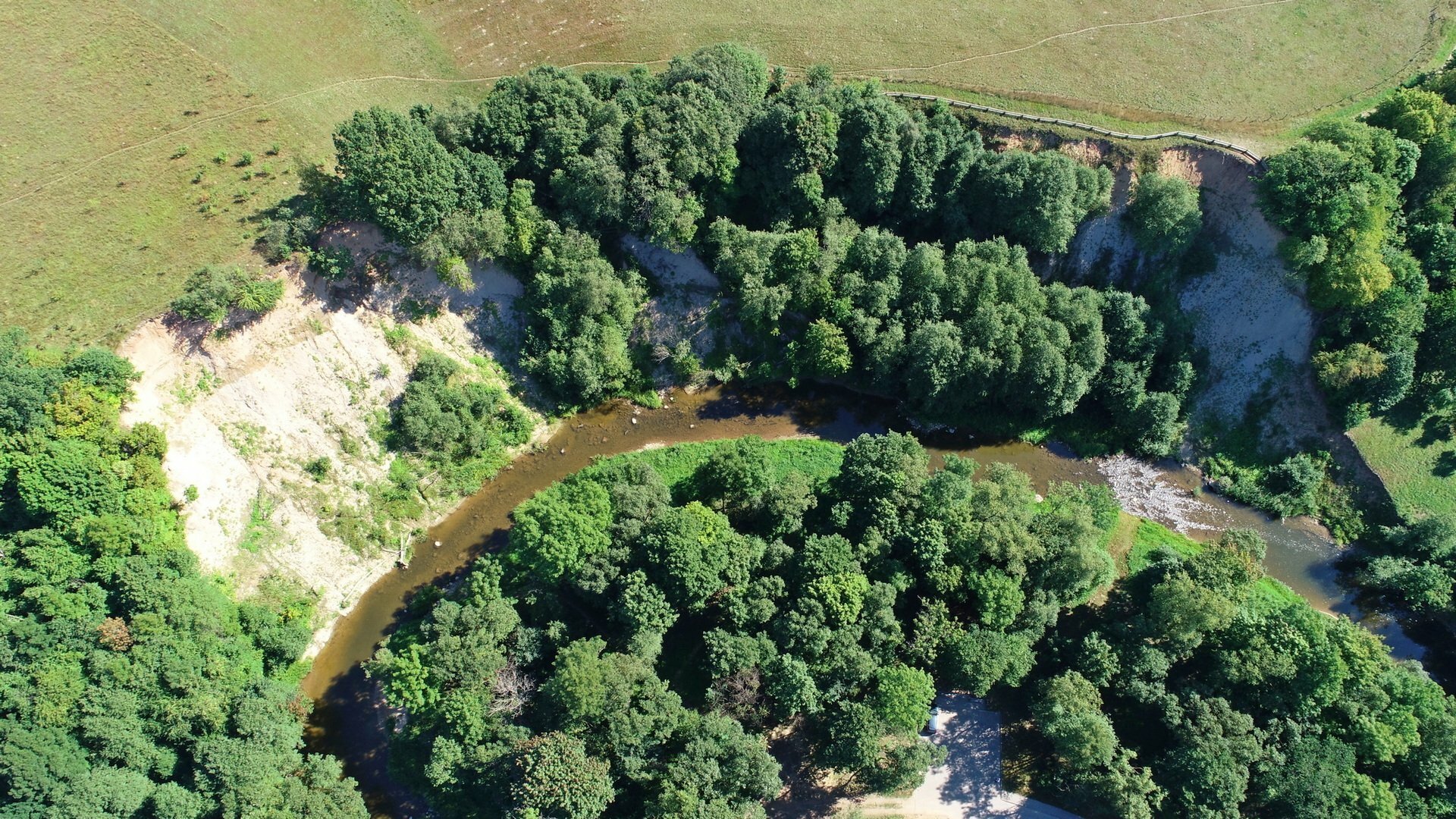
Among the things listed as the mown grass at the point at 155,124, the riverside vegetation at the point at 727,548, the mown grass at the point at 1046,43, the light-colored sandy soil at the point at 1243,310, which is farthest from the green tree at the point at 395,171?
the light-colored sandy soil at the point at 1243,310

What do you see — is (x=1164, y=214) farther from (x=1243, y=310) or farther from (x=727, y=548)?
(x=727, y=548)

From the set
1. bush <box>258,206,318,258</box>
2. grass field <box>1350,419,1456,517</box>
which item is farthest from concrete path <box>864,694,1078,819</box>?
bush <box>258,206,318,258</box>

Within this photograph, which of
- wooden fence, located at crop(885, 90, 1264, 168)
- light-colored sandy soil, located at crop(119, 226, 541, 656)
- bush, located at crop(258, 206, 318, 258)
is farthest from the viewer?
wooden fence, located at crop(885, 90, 1264, 168)

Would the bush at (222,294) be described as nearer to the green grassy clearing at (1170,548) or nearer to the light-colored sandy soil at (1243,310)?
the green grassy clearing at (1170,548)

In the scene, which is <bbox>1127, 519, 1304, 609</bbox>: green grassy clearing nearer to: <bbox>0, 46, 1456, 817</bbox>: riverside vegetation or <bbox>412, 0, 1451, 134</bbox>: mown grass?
<bbox>0, 46, 1456, 817</bbox>: riverside vegetation

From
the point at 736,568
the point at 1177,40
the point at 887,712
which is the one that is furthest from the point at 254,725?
Result: the point at 1177,40

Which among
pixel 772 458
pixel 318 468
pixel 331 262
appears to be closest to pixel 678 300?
pixel 772 458

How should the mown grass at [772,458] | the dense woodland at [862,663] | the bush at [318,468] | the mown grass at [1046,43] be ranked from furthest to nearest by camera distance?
1. the mown grass at [1046,43]
2. the mown grass at [772,458]
3. the bush at [318,468]
4. the dense woodland at [862,663]
